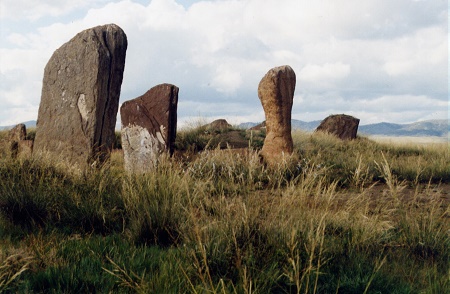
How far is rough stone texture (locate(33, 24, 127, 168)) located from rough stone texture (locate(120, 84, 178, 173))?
1.27 feet

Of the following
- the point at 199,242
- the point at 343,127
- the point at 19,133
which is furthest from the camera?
the point at 343,127

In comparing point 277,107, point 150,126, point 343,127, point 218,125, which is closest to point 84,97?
point 150,126

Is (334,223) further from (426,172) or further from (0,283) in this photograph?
(426,172)

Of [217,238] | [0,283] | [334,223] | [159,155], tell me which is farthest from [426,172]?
[0,283]

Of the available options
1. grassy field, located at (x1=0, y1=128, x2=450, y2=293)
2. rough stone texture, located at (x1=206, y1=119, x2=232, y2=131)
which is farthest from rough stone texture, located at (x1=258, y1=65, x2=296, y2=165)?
rough stone texture, located at (x1=206, y1=119, x2=232, y2=131)

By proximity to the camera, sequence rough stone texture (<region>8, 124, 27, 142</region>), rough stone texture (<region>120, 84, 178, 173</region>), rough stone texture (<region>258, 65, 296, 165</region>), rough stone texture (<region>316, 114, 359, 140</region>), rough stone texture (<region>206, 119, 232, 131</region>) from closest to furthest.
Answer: rough stone texture (<region>120, 84, 178, 173</region>) < rough stone texture (<region>258, 65, 296, 165</region>) < rough stone texture (<region>8, 124, 27, 142</region>) < rough stone texture (<region>206, 119, 232, 131</region>) < rough stone texture (<region>316, 114, 359, 140</region>)

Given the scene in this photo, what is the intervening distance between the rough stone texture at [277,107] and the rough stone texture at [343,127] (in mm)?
8624

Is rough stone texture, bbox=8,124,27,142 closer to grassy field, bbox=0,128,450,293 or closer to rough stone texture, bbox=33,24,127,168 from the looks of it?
rough stone texture, bbox=33,24,127,168

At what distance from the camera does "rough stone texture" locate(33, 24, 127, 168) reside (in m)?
9.12

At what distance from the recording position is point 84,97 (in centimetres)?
923

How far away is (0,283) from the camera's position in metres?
3.18

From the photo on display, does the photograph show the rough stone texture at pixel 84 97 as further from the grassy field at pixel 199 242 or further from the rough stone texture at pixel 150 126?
the grassy field at pixel 199 242

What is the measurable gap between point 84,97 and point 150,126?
4.43ft

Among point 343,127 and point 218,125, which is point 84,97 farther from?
point 343,127
